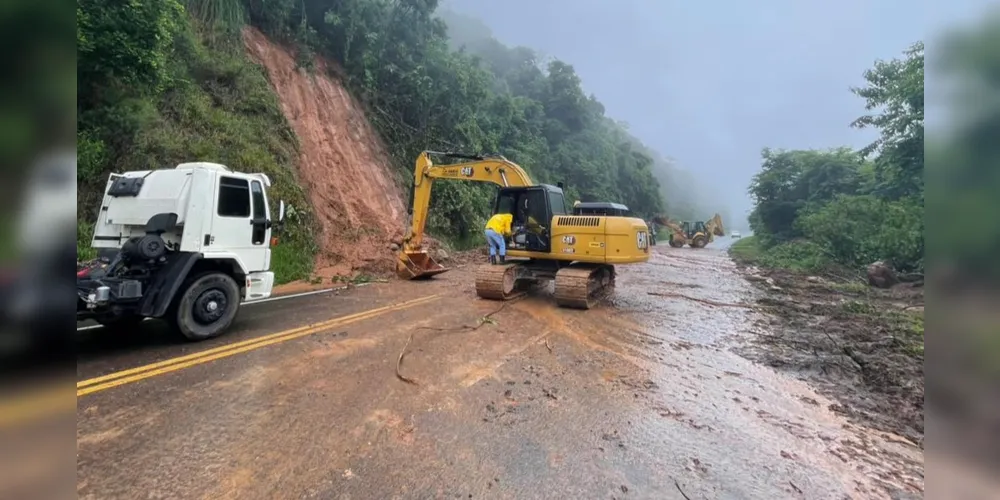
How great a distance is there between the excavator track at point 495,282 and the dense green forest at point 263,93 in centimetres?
486

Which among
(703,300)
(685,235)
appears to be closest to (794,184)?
(685,235)

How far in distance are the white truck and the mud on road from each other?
1.23 meters

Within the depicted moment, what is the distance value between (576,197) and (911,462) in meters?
31.6

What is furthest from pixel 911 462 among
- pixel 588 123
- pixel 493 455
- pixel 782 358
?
pixel 588 123

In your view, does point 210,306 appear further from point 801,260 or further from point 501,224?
point 801,260

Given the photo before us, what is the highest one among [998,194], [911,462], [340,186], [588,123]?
[588,123]

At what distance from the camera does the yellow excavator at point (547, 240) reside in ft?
27.1

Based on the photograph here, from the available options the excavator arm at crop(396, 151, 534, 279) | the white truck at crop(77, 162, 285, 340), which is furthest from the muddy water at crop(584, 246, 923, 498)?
the white truck at crop(77, 162, 285, 340)

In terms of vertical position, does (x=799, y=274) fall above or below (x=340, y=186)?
below

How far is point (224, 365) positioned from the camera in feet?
15.1

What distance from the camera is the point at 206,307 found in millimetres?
5527

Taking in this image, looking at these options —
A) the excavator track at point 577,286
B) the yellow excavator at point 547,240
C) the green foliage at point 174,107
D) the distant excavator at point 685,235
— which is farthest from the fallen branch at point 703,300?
the distant excavator at point 685,235

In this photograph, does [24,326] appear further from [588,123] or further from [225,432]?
[588,123]

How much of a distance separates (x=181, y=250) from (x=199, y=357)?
4.91 feet
